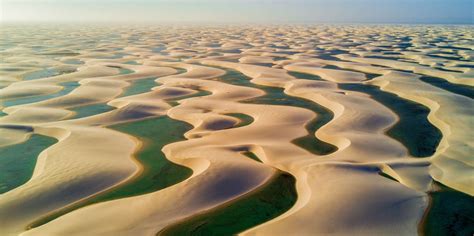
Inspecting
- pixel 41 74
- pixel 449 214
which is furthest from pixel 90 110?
pixel 449 214

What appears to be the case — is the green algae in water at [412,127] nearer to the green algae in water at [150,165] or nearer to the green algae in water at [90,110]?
the green algae in water at [150,165]

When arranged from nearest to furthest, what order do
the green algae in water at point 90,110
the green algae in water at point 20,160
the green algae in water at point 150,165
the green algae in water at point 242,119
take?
the green algae in water at point 150,165 → the green algae in water at point 20,160 → the green algae in water at point 242,119 → the green algae in water at point 90,110

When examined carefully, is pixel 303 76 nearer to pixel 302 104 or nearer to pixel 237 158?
pixel 302 104

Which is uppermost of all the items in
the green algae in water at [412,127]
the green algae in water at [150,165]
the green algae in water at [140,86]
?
the green algae in water at [140,86]

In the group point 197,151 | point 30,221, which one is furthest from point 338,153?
point 30,221

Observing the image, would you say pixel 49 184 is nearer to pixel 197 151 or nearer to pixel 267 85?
pixel 197 151

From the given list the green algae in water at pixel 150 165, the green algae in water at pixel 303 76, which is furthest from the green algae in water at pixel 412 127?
the green algae in water at pixel 150 165
